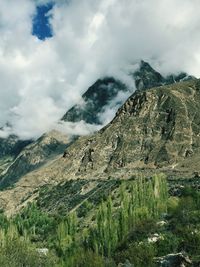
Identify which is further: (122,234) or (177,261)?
(122,234)

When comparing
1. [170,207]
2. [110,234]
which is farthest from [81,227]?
[110,234]

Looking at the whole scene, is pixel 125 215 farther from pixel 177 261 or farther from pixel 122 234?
pixel 177 261

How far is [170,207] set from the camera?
138m

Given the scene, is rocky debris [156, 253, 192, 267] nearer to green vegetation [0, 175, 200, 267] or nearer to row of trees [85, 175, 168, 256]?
green vegetation [0, 175, 200, 267]

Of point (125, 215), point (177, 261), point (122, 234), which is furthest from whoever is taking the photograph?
point (125, 215)

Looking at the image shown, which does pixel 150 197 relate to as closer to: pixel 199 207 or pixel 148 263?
pixel 199 207

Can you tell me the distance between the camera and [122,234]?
120 meters

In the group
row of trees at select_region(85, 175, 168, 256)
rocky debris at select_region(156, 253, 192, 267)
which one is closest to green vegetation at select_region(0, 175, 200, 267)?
row of trees at select_region(85, 175, 168, 256)

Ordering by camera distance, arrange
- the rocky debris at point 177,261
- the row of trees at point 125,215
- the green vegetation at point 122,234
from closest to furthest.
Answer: the rocky debris at point 177,261 → the green vegetation at point 122,234 → the row of trees at point 125,215

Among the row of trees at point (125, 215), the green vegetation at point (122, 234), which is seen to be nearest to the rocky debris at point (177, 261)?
the green vegetation at point (122, 234)

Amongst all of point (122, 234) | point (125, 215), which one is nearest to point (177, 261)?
point (122, 234)

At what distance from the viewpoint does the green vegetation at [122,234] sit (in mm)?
77562

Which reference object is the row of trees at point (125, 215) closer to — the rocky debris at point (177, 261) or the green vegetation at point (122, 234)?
the green vegetation at point (122, 234)

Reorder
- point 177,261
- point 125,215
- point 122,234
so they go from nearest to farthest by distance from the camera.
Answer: point 177,261 < point 122,234 < point 125,215
